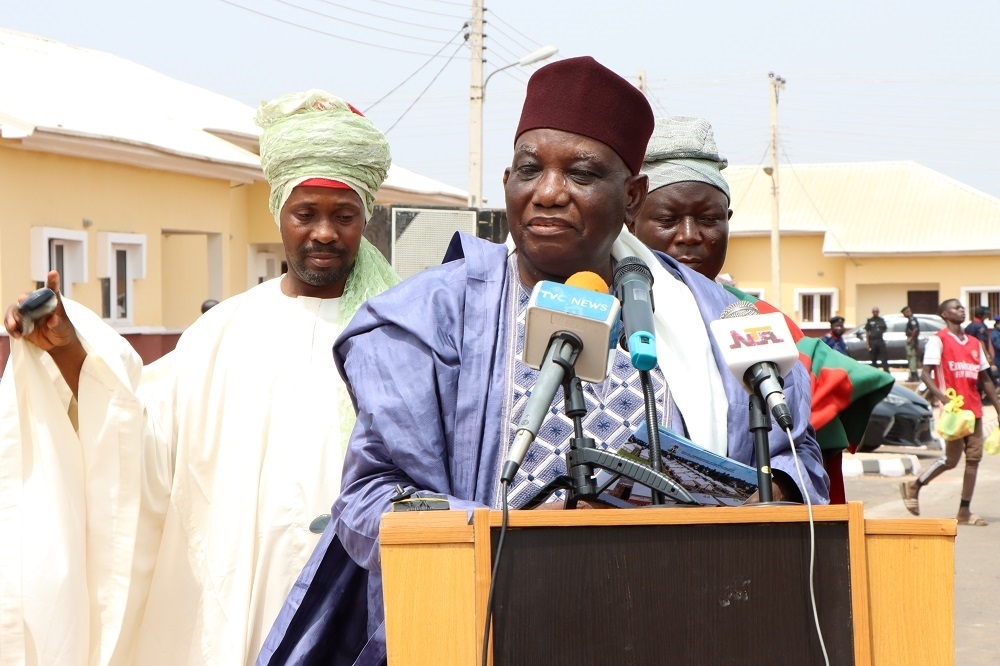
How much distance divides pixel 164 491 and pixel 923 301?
3839cm

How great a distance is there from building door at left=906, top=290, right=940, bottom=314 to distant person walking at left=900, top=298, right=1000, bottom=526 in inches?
1107

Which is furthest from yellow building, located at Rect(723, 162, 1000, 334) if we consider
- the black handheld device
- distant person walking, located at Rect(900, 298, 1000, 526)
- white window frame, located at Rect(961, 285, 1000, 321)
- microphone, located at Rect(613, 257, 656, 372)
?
microphone, located at Rect(613, 257, 656, 372)

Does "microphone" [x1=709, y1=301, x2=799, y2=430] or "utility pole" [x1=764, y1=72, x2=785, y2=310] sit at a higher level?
"utility pole" [x1=764, y1=72, x2=785, y2=310]

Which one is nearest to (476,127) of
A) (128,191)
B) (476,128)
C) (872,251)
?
(476,128)

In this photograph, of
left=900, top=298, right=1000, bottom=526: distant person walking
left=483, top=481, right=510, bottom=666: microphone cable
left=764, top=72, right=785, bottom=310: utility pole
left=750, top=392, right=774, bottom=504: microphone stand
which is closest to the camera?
left=483, top=481, right=510, bottom=666: microphone cable

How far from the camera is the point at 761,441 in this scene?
2041 mm

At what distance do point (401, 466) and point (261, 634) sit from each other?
5.28ft

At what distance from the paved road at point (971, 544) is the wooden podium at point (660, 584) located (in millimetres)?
97

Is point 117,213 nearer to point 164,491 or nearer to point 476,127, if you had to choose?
point 476,127

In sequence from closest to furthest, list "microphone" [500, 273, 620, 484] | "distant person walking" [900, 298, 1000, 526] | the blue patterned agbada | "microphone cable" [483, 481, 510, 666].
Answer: "microphone cable" [483, 481, 510, 666]
"microphone" [500, 273, 620, 484]
the blue patterned agbada
"distant person walking" [900, 298, 1000, 526]

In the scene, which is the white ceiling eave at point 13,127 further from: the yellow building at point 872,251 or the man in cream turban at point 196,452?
the yellow building at point 872,251

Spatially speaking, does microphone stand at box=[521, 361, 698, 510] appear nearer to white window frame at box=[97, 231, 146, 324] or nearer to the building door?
white window frame at box=[97, 231, 146, 324]

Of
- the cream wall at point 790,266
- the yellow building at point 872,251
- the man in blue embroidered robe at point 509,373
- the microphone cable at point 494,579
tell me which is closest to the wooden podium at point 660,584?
the microphone cable at point 494,579

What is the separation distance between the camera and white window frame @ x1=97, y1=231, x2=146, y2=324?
15406 mm
